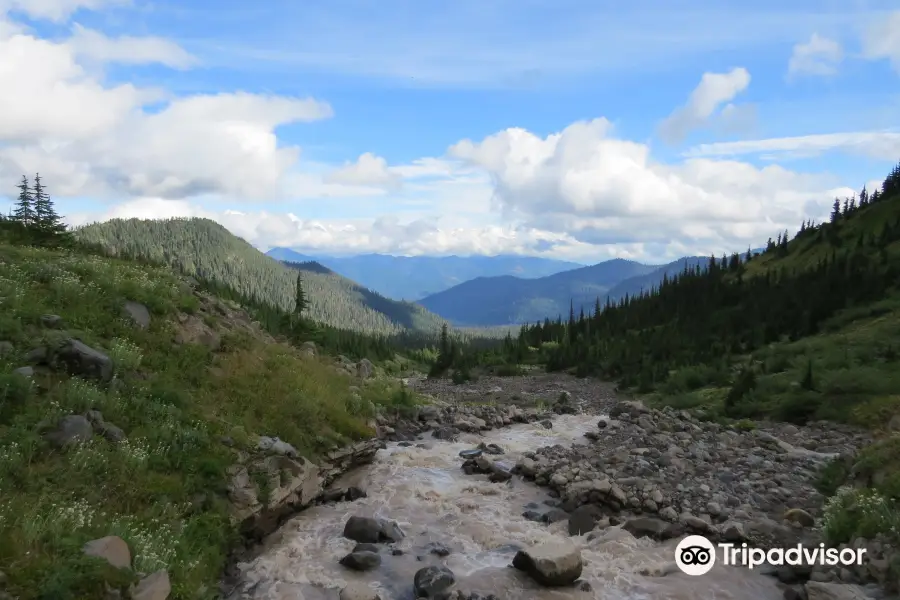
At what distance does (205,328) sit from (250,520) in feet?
31.8

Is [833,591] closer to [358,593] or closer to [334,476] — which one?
[358,593]

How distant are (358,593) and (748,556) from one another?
32.2 ft

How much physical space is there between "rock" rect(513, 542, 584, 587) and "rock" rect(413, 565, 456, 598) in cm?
178

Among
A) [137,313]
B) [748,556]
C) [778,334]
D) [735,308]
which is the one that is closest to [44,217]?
[137,313]

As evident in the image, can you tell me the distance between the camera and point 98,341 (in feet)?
53.6

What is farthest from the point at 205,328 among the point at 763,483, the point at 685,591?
the point at 763,483

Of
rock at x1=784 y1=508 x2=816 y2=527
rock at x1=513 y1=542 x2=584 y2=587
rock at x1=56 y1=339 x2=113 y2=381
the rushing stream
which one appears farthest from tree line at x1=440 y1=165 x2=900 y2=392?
rock at x1=56 y1=339 x2=113 y2=381

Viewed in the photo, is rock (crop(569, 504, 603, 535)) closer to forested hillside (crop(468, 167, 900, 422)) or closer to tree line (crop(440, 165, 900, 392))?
forested hillside (crop(468, 167, 900, 422))

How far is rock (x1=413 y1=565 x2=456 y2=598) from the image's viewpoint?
38.3 feet

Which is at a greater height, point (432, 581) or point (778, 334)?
point (778, 334)

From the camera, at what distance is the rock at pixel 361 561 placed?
42.4ft

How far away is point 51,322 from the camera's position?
16.0 metres

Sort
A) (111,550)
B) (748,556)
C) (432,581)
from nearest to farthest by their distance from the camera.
A: (111,550) → (432,581) → (748,556)

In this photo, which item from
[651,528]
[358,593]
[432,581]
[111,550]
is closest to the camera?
[111,550]
